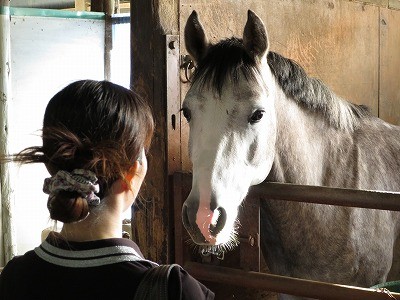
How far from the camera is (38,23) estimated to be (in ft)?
14.8

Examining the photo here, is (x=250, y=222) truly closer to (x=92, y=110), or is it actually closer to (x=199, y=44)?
(x=199, y=44)

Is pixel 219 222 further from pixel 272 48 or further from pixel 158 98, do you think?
pixel 272 48

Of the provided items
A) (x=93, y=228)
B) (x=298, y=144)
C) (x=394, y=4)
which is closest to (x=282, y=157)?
(x=298, y=144)

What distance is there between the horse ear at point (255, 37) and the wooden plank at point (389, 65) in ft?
6.76

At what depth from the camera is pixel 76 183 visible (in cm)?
104

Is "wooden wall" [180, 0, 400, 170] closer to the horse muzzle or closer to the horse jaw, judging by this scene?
the horse jaw

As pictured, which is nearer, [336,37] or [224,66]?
[224,66]

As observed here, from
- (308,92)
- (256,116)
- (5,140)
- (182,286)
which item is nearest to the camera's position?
(182,286)

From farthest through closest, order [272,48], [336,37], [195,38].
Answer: [336,37], [272,48], [195,38]

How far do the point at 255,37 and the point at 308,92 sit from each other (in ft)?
1.35

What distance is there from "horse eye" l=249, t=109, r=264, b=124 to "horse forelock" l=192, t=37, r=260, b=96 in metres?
0.13

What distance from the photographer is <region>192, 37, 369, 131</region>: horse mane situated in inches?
85.8

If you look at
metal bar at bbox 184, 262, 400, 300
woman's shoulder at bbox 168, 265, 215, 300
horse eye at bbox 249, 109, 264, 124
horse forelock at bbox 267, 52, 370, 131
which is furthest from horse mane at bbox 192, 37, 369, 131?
woman's shoulder at bbox 168, 265, 215, 300

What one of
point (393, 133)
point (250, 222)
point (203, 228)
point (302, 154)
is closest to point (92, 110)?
point (203, 228)
